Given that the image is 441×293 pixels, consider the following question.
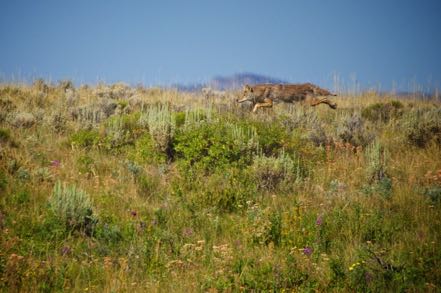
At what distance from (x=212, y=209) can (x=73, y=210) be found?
1.88 meters

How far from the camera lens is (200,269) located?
458 cm

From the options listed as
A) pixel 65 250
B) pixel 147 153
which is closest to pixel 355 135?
pixel 147 153

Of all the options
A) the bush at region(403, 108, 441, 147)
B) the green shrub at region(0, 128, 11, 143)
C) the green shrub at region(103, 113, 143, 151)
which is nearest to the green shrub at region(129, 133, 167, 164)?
the green shrub at region(103, 113, 143, 151)

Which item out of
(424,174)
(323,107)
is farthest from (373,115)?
(424,174)

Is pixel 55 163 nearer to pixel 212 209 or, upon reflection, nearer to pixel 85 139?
pixel 85 139

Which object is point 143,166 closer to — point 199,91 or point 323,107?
point 323,107

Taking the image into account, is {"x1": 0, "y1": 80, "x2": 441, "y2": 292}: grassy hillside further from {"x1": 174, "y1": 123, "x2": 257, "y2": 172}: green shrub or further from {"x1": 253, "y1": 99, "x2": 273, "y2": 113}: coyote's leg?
{"x1": 253, "y1": 99, "x2": 273, "y2": 113}: coyote's leg

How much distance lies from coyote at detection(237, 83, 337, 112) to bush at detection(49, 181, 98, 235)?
9.05 meters

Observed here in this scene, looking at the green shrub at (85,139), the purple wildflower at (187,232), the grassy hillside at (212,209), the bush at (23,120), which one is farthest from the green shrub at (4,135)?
the purple wildflower at (187,232)

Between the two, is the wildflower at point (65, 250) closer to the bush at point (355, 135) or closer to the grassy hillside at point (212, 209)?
the grassy hillside at point (212, 209)

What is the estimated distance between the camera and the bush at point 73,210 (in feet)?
18.3

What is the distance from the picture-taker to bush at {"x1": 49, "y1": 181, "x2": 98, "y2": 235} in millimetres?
5574

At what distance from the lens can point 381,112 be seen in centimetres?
1546

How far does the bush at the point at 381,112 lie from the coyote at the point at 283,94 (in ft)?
3.92
